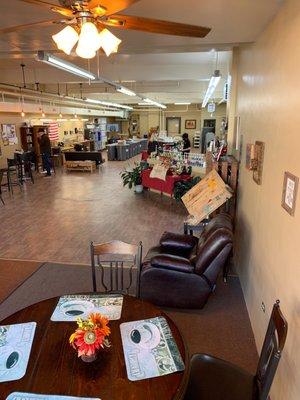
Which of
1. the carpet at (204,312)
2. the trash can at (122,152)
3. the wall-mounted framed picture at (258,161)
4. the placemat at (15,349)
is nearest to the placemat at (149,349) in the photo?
the placemat at (15,349)

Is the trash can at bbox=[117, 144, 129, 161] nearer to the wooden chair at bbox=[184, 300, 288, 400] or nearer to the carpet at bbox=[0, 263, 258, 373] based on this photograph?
the carpet at bbox=[0, 263, 258, 373]

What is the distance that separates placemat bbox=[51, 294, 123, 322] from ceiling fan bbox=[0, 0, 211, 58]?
1.73 metres

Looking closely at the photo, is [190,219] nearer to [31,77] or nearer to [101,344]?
[101,344]

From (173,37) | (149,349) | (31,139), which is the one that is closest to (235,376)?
(149,349)

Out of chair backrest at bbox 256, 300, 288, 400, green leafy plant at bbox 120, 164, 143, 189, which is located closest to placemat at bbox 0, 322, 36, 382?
chair backrest at bbox 256, 300, 288, 400

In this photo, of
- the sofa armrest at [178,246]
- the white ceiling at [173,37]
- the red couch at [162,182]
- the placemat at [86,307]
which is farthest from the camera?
the red couch at [162,182]

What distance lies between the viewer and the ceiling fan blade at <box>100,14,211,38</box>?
6.28 ft

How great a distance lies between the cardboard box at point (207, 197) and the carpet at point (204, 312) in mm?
943

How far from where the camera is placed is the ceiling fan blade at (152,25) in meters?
1.91

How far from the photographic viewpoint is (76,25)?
193 centimetres

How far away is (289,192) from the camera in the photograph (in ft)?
6.10

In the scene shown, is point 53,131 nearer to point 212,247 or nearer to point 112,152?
point 112,152

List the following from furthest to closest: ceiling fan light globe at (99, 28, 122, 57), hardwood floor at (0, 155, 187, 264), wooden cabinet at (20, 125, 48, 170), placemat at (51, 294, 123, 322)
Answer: wooden cabinet at (20, 125, 48, 170) < hardwood floor at (0, 155, 187, 264) < ceiling fan light globe at (99, 28, 122, 57) < placemat at (51, 294, 123, 322)

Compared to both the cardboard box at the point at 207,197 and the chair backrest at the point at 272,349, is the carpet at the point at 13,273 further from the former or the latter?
the chair backrest at the point at 272,349
